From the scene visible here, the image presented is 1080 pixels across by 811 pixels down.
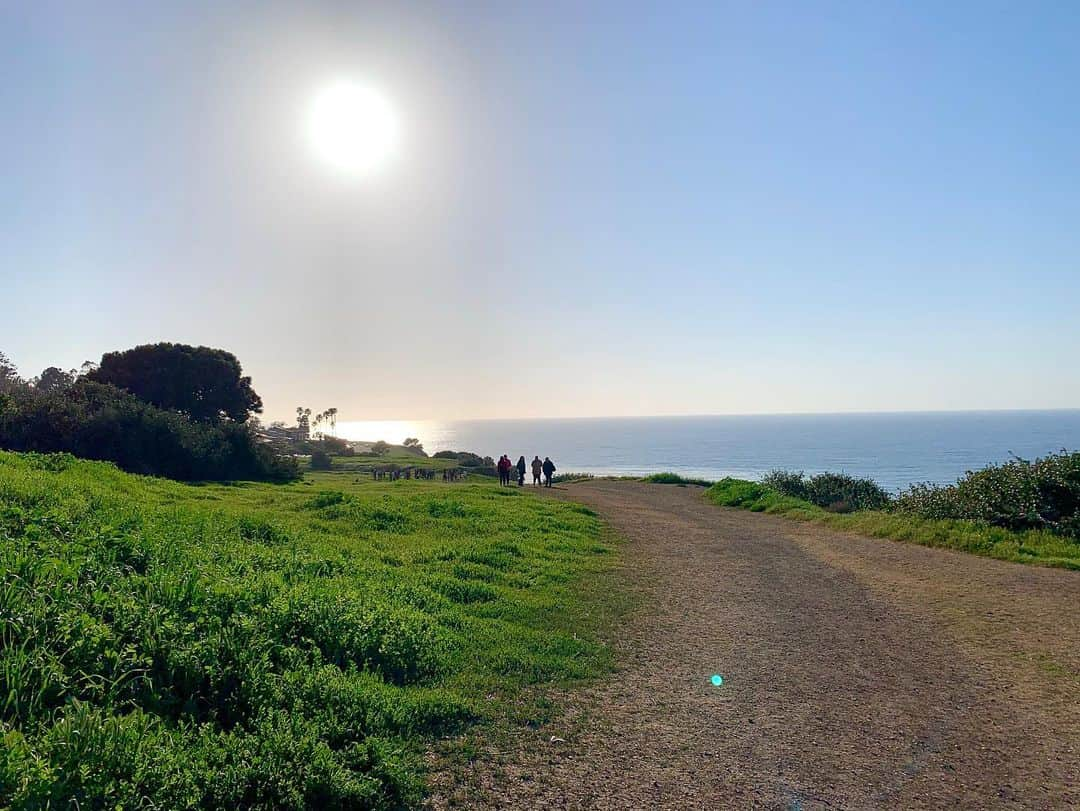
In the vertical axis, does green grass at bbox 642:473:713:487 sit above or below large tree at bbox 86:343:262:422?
below

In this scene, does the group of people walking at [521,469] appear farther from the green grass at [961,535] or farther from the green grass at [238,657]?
the green grass at [238,657]

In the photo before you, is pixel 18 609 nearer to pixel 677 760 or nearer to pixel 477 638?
pixel 477 638

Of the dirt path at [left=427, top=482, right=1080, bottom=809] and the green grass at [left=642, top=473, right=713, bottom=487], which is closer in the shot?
the dirt path at [left=427, top=482, right=1080, bottom=809]

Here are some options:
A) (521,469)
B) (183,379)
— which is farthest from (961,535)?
(183,379)

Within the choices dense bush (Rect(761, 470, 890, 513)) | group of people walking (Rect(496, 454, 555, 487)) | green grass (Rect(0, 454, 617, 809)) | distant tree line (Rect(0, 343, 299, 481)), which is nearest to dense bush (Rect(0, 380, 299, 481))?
distant tree line (Rect(0, 343, 299, 481))

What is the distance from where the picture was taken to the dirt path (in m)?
4.78

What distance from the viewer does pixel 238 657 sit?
5520 mm

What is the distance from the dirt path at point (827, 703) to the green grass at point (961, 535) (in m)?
1.26

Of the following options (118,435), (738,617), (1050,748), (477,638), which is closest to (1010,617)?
(738,617)

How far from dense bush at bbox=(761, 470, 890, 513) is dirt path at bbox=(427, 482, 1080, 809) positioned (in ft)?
41.2

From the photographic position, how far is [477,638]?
7789 millimetres

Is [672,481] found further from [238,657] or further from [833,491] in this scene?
[238,657]

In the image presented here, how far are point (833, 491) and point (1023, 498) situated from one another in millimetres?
12181

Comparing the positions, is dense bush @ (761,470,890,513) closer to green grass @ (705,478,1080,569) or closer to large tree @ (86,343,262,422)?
green grass @ (705,478,1080,569)
